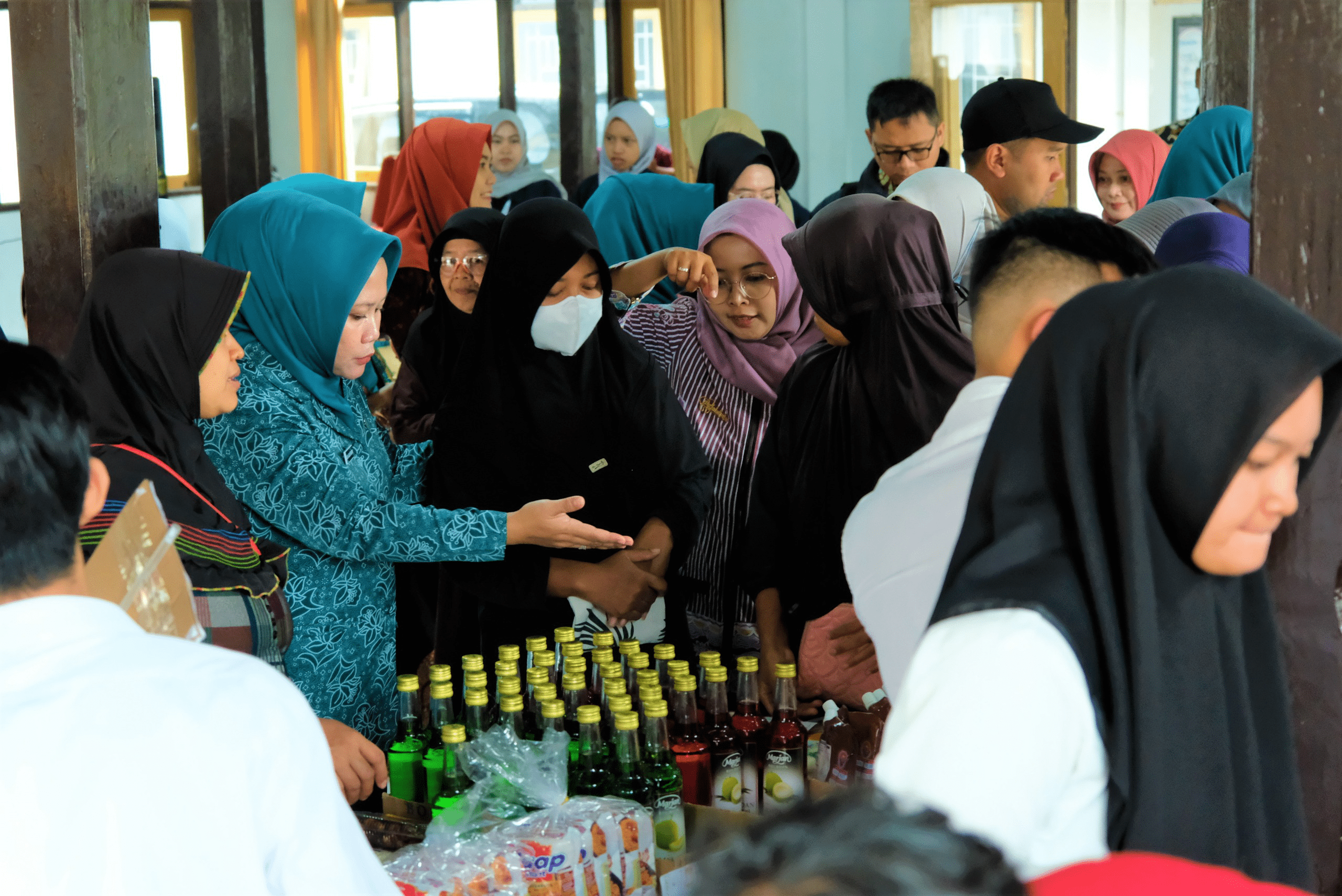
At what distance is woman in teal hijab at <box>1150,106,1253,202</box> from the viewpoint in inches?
135

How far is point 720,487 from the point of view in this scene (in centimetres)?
240

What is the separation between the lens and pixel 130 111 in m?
2.09

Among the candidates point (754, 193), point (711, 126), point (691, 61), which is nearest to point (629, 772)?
point (754, 193)

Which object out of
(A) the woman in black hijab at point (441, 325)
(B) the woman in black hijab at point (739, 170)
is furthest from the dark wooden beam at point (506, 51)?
(A) the woman in black hijab at point (441, 325)

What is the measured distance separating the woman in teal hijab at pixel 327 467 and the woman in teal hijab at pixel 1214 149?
237 cm

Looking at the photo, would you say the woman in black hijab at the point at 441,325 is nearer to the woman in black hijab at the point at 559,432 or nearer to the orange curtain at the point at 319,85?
the woman in black hijab at the point at 559,432

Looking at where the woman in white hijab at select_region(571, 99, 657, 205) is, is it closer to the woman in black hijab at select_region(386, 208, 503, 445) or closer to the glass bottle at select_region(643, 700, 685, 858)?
the woman in black hijab at select_region(386, 208, 503, 445)

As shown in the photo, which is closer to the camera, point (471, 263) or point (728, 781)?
point (728, 781)

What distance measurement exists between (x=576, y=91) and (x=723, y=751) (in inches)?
228

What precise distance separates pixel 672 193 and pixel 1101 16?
17.7 ft

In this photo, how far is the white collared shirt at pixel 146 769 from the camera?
0.85 metres

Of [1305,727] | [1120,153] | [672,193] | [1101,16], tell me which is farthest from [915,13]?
[1305,727]

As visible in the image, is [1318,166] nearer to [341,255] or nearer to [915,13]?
[341,255]

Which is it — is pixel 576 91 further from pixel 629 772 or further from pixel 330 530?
pixel 629 772
